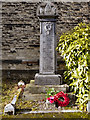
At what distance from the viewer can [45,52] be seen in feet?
15.1

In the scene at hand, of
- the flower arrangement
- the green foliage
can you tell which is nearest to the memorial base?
the flower arrangement

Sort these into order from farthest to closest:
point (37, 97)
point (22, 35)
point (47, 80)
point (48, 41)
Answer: point (22, 35) < point (48, 41) < point (47, 80) < point (37, 97)

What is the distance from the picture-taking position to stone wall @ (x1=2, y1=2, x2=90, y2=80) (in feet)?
22.7

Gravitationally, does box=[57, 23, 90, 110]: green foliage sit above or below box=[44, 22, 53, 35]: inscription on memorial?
below

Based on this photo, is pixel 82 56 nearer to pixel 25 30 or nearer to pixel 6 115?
pixel 6 115

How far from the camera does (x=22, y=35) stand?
695 cm

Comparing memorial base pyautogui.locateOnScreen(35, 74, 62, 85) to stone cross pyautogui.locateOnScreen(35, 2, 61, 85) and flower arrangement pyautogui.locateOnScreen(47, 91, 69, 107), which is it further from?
flower arrangement pyautogui.locateOnScreen(47, 91, 69, 107)

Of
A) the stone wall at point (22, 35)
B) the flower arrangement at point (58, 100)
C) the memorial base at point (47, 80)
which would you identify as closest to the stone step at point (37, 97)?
the flower arrangement at point (58, 100)

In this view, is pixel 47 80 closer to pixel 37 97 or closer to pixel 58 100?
pixel 37 97

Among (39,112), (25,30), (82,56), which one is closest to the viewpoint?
(82,56)

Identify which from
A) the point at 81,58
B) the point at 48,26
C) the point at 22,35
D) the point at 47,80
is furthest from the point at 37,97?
the point at 22,35

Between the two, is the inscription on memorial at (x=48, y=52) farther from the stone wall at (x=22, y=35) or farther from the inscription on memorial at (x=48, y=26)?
the stone wall at (x=22, y=35)

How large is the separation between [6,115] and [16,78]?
3801 mm

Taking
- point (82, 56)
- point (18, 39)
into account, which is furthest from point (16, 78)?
point (82, 56)
